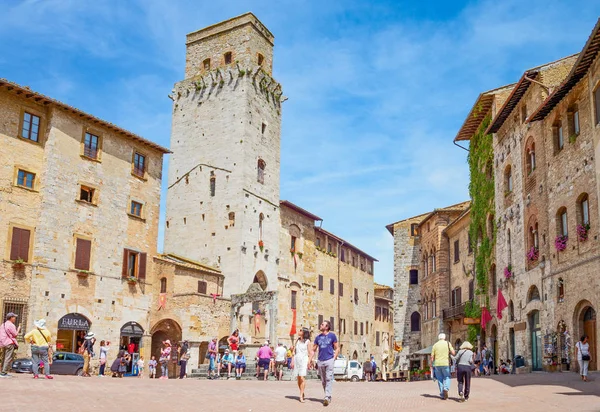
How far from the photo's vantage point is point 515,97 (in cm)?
3084

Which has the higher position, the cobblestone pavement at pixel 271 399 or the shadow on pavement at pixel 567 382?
the shadow on pavement at pixel 567 382

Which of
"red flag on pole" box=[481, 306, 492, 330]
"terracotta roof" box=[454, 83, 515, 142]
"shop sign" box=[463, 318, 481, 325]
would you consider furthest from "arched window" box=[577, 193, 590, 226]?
"shop sign" box=[463, 318, 481, 325]

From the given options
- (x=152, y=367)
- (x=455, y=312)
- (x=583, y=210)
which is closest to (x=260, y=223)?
(x=455, y=312)

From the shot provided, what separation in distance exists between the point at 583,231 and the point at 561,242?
1.95 m

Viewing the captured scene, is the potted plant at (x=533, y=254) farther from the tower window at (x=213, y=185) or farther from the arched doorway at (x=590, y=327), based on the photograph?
the tower window at (x=213, y=185)

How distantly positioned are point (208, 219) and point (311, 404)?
31.3 m

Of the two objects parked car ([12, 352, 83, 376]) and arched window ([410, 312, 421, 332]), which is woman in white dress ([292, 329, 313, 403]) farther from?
arched window ([410, 312, 421, 332])

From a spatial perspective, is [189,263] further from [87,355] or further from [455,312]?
[455,312]

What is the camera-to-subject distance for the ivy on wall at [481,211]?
117 feet

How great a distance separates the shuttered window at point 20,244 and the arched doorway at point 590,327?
22677 mm

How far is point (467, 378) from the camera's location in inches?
636

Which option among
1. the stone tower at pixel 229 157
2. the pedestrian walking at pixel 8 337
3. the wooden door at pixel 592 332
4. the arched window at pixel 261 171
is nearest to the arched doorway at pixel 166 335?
the stone tower at pixel 229 157

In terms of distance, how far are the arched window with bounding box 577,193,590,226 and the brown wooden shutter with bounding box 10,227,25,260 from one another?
74.7ft

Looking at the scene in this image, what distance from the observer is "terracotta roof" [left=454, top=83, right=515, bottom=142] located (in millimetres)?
35094
